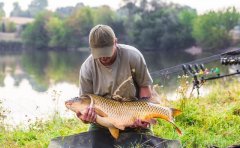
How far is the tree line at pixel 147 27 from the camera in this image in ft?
133

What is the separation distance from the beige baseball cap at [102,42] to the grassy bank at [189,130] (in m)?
1.00

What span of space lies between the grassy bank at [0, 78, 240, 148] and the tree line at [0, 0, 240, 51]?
116ft

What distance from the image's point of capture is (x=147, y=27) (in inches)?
1657

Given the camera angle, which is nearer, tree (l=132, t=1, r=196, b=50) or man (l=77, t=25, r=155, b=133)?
man (l=77, t=25, r=155, b=133)

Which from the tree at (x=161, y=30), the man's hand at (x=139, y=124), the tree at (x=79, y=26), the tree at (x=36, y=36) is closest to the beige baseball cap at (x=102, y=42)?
the man's hand at (x=139, y=124)

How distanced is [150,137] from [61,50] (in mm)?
47340

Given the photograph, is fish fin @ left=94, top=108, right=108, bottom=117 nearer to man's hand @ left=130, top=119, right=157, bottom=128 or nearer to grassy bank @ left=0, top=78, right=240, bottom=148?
man's hand @ left=130, top=119, right=157, bottom=128

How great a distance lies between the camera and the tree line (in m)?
40.4

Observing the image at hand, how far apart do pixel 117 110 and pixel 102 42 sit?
16.7 inches

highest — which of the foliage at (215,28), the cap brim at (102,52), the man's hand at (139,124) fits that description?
the cap brim at (102,52)

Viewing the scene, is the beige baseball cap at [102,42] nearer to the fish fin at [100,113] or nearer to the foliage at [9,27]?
the fish fin at [100,113]

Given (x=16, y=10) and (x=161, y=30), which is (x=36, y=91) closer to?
(x=161, y=30)

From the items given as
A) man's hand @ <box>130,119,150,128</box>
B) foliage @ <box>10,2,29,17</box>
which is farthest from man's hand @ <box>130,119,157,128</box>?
foliage @ <box>10,2,29,17</box>

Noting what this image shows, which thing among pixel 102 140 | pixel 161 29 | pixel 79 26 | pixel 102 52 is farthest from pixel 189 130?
pixel 79 26
